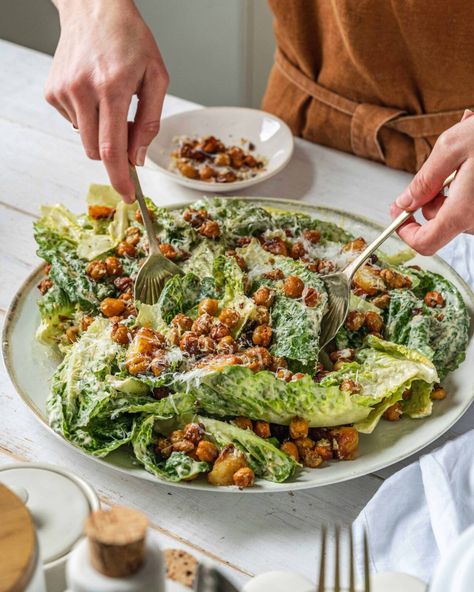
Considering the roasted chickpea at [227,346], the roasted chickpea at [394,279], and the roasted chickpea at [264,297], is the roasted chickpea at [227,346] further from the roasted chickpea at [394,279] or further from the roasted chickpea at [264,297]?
the roasted chickpea at [394,279]

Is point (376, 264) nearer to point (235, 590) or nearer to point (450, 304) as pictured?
point (450, 304)

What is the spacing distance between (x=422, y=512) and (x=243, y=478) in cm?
27

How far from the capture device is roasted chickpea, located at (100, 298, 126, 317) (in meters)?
1.51

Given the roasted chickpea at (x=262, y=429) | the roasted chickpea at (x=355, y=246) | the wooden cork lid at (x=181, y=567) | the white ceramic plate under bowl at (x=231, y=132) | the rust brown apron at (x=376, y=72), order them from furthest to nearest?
the white ceramic plate under bowl at (x=231, y=132)
the rust brown apron at (x=376, y=72)
the roasted chickpea at (x=355, y=246)
the roasted chickpea at (x=262, y=429)
the wooden cork lid at (x=181, y=567)

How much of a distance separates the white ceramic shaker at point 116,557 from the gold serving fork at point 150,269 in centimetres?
87

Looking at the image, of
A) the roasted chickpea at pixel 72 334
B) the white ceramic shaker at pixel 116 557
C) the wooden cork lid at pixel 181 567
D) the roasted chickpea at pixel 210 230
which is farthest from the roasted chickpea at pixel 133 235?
the white ceramic shaker at pixel 116 557

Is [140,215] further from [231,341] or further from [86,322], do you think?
[231,341]

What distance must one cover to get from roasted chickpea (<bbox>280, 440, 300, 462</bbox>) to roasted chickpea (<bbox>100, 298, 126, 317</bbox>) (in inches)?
16.2

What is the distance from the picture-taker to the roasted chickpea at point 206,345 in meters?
1.36

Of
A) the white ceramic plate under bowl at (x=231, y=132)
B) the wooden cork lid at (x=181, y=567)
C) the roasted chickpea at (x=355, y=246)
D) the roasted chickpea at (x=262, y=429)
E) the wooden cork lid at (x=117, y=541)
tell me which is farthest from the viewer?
the white ceramic plate under bowl at (x=231, y=132)

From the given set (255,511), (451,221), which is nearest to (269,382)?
(255,511)

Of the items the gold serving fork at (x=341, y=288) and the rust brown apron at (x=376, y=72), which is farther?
the rust brown apron at (x=376, y=72)

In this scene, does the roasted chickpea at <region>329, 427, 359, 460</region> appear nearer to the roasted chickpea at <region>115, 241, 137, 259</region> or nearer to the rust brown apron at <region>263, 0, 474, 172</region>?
the roasted chickpea at <region>115, 241, 137, 259</region>

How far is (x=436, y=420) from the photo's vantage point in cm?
134
